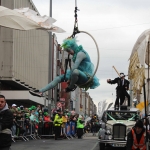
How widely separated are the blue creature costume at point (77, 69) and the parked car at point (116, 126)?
8.66 m

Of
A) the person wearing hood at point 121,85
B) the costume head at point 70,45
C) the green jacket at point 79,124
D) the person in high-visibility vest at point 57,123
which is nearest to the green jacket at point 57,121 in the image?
the person in high-visibility vest at point 57,123

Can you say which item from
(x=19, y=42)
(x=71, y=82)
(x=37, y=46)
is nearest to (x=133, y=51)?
(x=71, y=82)

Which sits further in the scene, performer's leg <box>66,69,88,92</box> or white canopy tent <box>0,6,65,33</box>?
performer's leg <box>66,69,88,92</box>

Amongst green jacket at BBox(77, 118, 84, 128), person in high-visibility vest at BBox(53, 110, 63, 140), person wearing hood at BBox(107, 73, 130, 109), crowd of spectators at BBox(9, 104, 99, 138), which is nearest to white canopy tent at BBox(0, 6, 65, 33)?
person wearing hood at BBox(107, 73, 130, 109)

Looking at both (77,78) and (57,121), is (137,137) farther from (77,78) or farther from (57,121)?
(57,121)

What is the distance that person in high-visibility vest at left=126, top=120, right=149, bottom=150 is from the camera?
10.9 metres

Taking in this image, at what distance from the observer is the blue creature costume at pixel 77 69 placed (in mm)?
10438

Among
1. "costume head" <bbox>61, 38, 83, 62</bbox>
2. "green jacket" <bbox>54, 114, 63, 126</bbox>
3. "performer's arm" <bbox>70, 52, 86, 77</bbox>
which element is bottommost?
"green jacket" <bbox>54, 114, 63, 126</bbox>

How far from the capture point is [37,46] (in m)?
53.3

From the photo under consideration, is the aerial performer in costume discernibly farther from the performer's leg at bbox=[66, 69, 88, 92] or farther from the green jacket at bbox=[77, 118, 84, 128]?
the green jacket at bbox=[77, 118, 84, 128]

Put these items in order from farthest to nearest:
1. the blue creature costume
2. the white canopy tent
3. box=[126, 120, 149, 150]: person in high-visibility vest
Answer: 1. box=[126, 120, 149, 150]: person in high-visibility vest
2. the blue creature costume
3. the white canopy tent

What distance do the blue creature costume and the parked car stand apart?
8.66 m

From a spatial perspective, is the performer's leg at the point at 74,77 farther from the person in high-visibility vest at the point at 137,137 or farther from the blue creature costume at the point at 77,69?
the person in high-visibility vest at the point at 137,137

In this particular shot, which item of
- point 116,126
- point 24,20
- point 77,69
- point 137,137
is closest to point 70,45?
point 77,69
